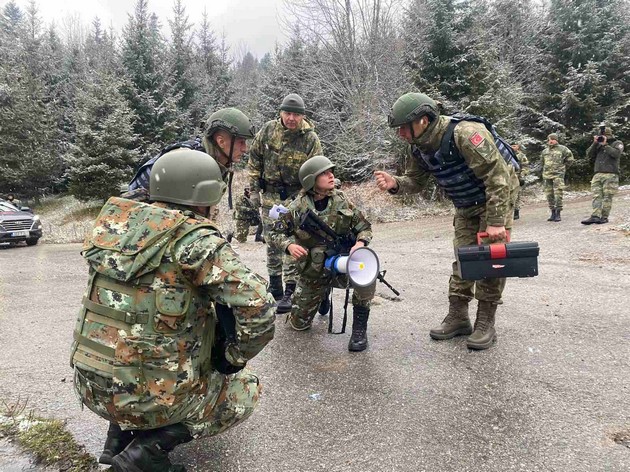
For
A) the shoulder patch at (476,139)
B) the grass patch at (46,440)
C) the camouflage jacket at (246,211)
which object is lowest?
the grass patch at (46,440)

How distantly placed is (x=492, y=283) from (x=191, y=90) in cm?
2259

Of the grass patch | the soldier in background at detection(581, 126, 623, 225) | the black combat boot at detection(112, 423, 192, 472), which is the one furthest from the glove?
the soldier in background at detection(581, 126, 623, 225)

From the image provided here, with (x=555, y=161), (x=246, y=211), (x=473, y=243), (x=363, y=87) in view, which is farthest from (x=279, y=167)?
(x=363, y=87)

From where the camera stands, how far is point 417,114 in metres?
3.63

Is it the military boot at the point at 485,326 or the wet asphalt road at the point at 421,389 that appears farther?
the military boot at the point at 485,326

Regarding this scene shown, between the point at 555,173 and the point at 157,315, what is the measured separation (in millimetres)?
11129

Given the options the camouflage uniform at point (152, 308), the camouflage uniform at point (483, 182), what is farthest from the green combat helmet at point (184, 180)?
the camouflage uniform at point (483, 182)

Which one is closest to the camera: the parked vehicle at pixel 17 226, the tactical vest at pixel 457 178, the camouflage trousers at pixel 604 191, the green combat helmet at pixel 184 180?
the green combat helmet at pixel 184 180

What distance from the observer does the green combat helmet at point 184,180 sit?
2.31m

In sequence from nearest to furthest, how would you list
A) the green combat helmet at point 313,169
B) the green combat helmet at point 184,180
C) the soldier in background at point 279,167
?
the green combat helmet at point 184,180
the green combat helmet at point 313,169
the soldier in background at point 279,167

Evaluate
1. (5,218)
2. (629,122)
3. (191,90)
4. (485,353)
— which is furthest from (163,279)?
(191,90)

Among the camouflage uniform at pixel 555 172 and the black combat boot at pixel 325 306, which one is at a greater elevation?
the camouflage uniform at pixel 555 172

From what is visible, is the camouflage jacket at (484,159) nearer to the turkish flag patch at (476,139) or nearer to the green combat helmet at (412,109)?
the turkish flag patch at (476,139)

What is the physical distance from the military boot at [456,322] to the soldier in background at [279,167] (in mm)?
1755
